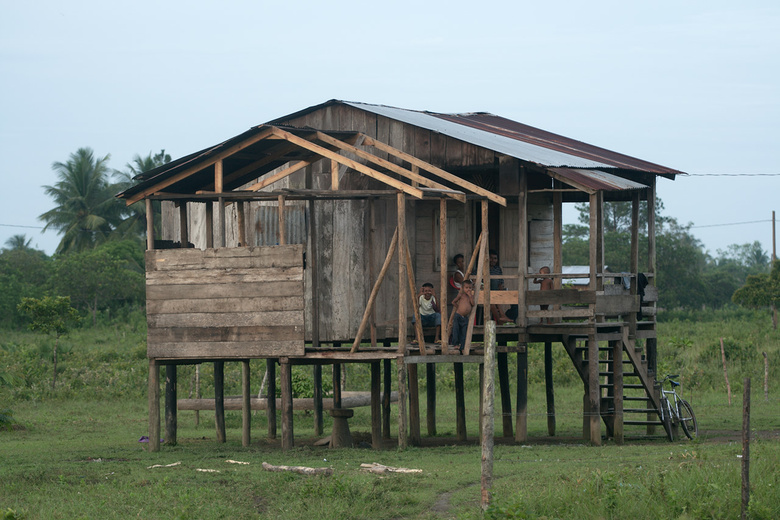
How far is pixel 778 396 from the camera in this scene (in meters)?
25.0

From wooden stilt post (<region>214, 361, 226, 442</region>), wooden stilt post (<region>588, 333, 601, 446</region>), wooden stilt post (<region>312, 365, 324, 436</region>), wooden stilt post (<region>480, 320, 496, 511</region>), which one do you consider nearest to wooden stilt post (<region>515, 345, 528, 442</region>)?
wooden stilt post (<region>588, 333, 601, 446</region>)

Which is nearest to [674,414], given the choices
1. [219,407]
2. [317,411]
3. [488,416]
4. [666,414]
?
[666,414]

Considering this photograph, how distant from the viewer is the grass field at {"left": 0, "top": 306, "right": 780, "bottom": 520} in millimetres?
10414

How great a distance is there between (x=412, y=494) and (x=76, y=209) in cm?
4268

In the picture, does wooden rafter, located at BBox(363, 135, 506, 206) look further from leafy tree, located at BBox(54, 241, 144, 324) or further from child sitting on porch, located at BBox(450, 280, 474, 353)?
leafy tree, located at BBox(54, 241, 144, 324)

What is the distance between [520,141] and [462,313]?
17.2 ft

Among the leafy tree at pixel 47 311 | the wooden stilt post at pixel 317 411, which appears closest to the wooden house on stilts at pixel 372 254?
the wooden stilt post at pixel 317 411

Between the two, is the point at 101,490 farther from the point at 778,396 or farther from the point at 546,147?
the point at 778,396

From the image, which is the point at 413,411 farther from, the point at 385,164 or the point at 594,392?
the point at 385,164

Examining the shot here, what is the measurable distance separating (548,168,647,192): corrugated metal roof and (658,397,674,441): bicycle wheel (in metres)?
3.96

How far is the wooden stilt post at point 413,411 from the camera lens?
59.2ft

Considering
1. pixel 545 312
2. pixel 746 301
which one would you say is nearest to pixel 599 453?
pixel 545 312

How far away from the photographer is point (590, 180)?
16.7 meters

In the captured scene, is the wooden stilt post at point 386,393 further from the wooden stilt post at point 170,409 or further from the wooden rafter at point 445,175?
the wooden rafter at point 445,175
